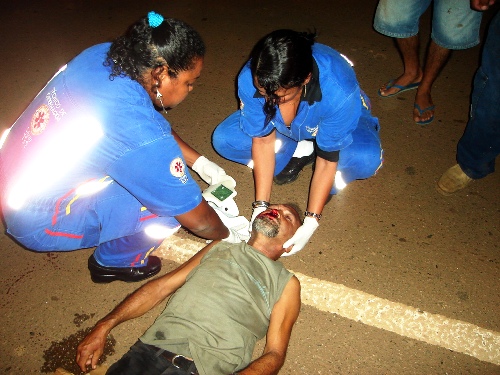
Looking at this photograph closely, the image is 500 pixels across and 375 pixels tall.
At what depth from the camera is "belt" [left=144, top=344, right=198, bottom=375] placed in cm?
162

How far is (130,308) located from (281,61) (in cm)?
147

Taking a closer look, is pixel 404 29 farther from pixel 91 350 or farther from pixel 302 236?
pixel 91 350

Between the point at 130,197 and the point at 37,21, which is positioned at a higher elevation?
the point at 37,21

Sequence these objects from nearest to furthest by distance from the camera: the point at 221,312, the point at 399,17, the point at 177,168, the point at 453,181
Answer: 1. the point at 177,168
2. the point at 221,312
3. the point at 453,181
4. the point at 399,17

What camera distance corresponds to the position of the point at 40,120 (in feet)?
4.96

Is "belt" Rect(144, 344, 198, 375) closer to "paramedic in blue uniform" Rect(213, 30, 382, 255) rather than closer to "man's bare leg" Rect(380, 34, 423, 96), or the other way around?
"paramedic in blue uniform" Rect(213, 30, 382, 255)

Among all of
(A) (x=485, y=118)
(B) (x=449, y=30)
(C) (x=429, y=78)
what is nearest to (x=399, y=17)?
(B) (x=449, y=30)

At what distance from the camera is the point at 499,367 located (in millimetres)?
1923

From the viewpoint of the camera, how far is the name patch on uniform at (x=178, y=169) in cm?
149

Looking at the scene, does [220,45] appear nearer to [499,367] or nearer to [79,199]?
[79,199]

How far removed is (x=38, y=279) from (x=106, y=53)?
1593 millimetres

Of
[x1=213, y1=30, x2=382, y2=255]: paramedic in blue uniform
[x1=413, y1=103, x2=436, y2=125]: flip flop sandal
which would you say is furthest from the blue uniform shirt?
[x1=413, y1=103, x2=436, y2=125]: flip flop sandal

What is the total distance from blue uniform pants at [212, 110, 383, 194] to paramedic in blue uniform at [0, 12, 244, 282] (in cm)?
96

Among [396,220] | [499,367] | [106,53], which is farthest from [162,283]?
[499,367]
